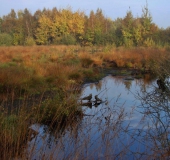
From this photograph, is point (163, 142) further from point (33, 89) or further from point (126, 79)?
point (126, 79)

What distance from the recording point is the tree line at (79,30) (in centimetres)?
2708

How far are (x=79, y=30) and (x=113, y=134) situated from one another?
35139 millimetres

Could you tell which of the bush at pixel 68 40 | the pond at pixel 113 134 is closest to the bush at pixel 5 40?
the bush at pixel 68 40

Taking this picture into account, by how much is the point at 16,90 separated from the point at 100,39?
2522 centimetres

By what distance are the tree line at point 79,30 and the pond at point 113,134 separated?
56.5ft

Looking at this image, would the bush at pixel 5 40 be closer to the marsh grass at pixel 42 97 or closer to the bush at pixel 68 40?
the bush at pixel 68 40

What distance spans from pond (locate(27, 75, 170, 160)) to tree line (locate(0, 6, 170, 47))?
1722cm

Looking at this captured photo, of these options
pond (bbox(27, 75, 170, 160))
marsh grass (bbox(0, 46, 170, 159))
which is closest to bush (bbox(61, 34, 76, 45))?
marsh grass (bbox(0, 46, 170, 159))

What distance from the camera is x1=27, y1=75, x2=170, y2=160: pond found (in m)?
3.57

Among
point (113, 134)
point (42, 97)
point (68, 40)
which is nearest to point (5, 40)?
point (68, 40)

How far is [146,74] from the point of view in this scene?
47.5ft

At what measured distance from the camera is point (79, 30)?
38.1 metres

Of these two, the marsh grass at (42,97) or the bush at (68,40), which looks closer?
the marsh grass at (42,97)

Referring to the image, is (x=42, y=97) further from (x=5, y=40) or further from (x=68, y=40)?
(x=5, y=40)
